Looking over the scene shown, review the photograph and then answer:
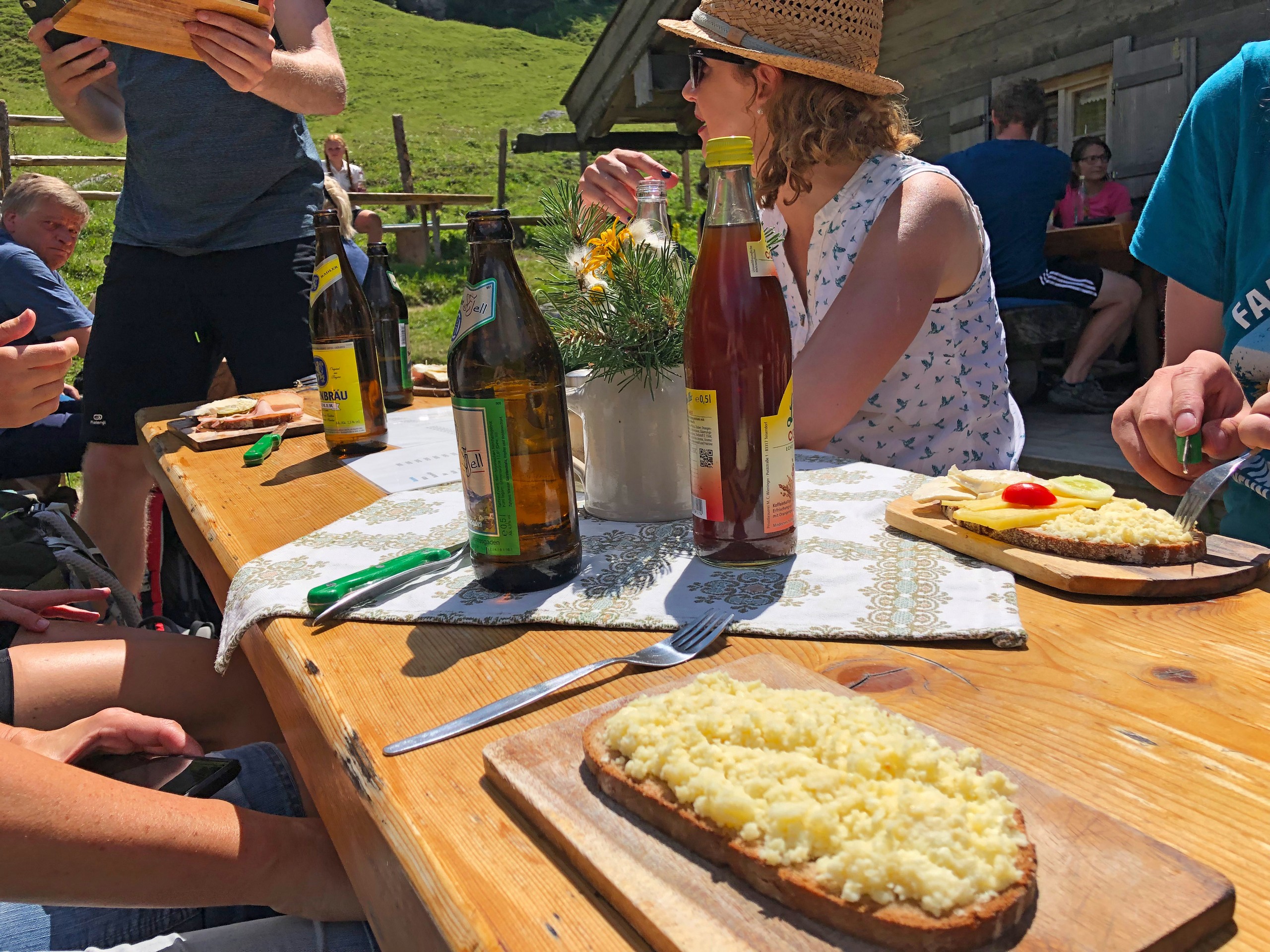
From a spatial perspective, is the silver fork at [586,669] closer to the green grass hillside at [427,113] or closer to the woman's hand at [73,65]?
the green grass hillside at [427,113]

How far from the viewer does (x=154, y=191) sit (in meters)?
2.79

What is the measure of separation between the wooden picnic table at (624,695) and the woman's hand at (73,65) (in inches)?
88.2

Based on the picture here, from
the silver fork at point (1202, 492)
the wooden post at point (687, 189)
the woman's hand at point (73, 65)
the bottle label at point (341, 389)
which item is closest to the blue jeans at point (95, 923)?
the bottle label at point (341, 389)

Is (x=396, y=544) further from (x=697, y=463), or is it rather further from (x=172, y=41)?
(x=172, y=41)

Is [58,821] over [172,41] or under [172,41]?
under

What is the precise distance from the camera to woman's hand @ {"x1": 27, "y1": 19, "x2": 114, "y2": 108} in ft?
8.11

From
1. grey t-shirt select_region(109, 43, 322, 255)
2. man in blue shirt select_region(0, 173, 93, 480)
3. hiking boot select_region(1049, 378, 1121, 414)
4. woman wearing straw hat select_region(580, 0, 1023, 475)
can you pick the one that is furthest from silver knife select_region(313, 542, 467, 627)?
hiking boot select_region(1049, 378, 1121, 414)

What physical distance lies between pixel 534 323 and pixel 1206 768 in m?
0.85

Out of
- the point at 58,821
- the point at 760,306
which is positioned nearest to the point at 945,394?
the point at 760,306

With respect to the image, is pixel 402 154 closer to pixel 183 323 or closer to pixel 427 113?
pixel 183 323

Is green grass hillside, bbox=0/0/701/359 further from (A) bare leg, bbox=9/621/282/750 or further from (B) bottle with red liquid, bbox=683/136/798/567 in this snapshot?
(A) bare leg, bbox=9/621/282/750

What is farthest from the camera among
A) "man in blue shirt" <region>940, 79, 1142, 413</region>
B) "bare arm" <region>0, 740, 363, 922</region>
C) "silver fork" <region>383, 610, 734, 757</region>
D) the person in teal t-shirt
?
"man in blue shirt" <region>940, 79, 1142, 413</region>

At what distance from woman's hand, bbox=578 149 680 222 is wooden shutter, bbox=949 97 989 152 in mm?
6269

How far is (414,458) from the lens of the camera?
1856 millimetres
